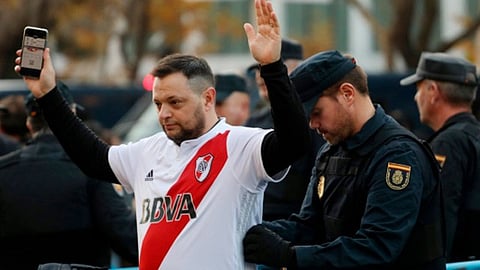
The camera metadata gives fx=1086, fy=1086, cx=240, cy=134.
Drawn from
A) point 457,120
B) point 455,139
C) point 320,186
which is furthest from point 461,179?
point 320,186

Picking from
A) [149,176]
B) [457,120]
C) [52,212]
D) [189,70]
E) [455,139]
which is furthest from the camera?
[457,120]

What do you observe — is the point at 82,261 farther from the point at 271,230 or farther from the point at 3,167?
the point at 271,230

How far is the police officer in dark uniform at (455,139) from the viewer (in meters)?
6.05

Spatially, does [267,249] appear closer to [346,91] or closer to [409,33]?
[346,91]

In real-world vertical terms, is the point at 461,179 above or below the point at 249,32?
below

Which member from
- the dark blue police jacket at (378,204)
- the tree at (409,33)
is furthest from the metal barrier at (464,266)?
the tree at (409,33)

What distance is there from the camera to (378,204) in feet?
14.1

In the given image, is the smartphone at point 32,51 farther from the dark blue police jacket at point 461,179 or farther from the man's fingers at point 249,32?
the dark blue police jacket at point 461,179

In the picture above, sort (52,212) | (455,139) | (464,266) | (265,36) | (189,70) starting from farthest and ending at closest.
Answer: (455,139) → (52,212) → (464,266) → (189,70) → (265,36)

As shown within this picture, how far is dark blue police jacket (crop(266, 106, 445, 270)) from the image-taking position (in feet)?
14.0

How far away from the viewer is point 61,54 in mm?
45500

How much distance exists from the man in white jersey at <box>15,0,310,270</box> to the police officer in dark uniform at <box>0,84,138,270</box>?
1341mm

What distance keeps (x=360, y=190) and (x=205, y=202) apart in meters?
0.64

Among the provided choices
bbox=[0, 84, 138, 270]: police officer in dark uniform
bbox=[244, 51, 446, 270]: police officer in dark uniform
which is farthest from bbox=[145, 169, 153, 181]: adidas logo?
bbox=[0, 84, 138, 270]: police officer in dark uniform
